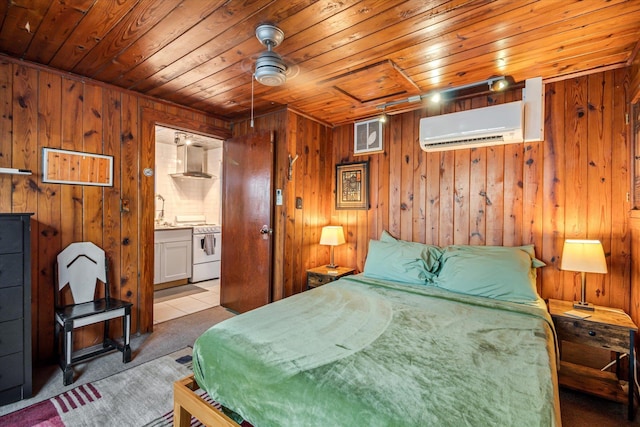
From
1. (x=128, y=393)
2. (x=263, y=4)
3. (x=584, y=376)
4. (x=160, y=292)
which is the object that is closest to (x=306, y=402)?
(x=128, y=393)

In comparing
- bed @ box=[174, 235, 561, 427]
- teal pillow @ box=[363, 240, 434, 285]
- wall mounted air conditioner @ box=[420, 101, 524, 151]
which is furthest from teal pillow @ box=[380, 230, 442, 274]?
wall mounted air conditioner @ box=[420, 101, 524, 151]

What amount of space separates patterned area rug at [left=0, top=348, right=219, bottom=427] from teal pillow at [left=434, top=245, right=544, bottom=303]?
1.99 metres

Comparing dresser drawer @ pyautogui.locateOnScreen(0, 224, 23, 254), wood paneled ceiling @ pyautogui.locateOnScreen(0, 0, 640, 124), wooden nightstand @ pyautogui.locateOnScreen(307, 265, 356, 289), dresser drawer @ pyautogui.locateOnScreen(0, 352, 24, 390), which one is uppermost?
wood paneled ceiling @ pyautogui.locateOnScreen(0, 0, 640, 124)

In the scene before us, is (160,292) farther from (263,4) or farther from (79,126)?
(263,4)

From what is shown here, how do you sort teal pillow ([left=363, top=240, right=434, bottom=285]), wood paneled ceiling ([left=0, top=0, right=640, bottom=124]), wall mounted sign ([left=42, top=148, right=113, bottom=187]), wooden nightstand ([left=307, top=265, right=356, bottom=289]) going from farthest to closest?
wooden nightstand ([left=307, top=265, right=356, bottom=289]) < teal pillow ([left=363, top=240, right=434, bottom=285]) < wall mounted sign ([left=42, top=148, right=113, bottom=187]) < wood paneled ceiling ([left=0, top=0, right=640, bottom=124])

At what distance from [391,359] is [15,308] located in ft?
7.78

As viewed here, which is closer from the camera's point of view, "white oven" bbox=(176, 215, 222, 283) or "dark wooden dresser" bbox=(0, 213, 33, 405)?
"dark wooden dresser" bbox=(0, 213, 33, 405)

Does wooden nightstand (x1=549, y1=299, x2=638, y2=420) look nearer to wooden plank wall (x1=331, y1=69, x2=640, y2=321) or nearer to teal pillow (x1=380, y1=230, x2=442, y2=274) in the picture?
wooden plank wall (x1=331, y1=69, x2=640, y2=321)

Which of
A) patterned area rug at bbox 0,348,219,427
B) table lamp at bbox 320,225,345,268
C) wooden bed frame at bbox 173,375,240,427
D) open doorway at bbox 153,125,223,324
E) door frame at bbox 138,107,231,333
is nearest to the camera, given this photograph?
wooden bed frame at bbox 173,375,240,427

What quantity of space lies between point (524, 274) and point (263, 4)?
249 centimetres

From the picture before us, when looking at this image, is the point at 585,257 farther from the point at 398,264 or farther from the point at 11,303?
the point at 11,303

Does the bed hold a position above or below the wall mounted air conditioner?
below

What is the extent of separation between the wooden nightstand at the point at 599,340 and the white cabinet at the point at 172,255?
466 cm

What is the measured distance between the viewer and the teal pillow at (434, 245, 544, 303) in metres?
2.15
